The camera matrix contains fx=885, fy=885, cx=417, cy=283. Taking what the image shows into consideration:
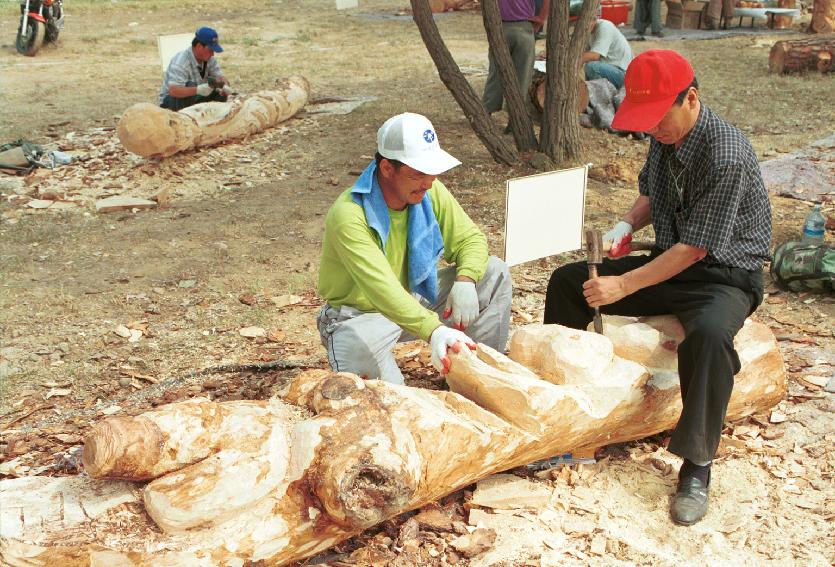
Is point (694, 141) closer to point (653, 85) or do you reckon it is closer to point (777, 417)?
point (653, 85)

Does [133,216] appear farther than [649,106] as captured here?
Yes

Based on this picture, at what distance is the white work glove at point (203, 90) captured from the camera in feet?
28.1

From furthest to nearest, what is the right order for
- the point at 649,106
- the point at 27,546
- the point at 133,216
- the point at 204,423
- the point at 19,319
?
the point at 133,216
the point at 19,319
the point at 649,106
the point at 204,423
the point at 27,546

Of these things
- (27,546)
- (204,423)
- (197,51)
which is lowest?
(27,546)

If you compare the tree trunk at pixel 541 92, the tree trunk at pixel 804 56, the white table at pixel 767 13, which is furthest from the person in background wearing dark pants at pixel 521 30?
the white table at pixel 767 13

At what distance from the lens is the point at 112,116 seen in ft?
31.1

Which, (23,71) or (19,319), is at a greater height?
(23,71)

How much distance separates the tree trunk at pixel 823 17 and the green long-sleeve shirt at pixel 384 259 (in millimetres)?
12391

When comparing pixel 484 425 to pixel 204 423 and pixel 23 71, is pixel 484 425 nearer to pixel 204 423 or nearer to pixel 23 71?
pixel 204 423

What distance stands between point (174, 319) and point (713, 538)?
10.6 feet

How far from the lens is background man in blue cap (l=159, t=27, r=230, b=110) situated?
849cm

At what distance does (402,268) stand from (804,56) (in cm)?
909

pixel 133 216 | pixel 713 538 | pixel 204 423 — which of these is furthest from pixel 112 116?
pixel 713 538

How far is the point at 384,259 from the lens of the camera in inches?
137
